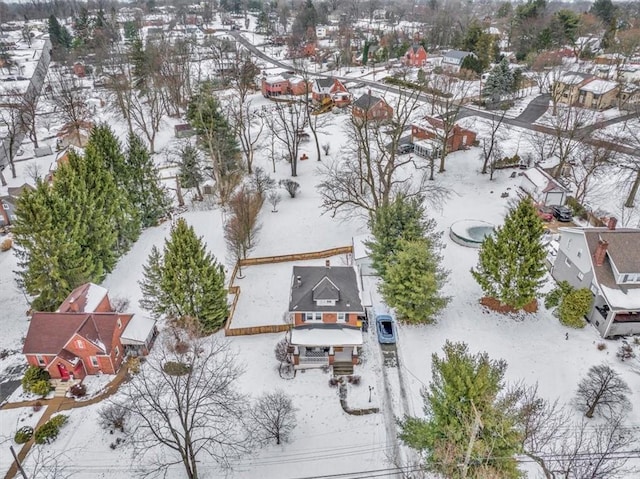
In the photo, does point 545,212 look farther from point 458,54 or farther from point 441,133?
point 458,54

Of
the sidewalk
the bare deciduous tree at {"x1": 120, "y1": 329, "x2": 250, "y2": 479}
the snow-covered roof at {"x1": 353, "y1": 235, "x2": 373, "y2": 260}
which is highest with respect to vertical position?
the snow-covered roof at {"x1": 353, "y1": 235, "x2": 373, "y2": 260}

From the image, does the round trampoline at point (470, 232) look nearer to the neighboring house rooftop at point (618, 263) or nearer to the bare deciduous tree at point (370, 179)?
the bare deciduous tree at point (370, 179)

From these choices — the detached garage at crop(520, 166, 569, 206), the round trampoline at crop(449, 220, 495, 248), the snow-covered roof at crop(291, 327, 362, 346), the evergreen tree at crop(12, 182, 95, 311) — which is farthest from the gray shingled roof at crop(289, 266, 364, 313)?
the detached garage at crop(520, 166, 569, 206)

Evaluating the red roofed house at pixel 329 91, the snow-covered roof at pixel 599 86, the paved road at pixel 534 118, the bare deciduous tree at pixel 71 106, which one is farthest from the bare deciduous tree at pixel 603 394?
the red roofed house at pixel 329 91

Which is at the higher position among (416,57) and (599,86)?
(599,86)

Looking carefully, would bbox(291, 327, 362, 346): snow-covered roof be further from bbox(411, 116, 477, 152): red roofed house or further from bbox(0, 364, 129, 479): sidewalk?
bbox(411, 116, 477, 152): red roofed house

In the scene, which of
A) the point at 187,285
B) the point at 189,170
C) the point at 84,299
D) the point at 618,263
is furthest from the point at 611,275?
the point at 189,170
